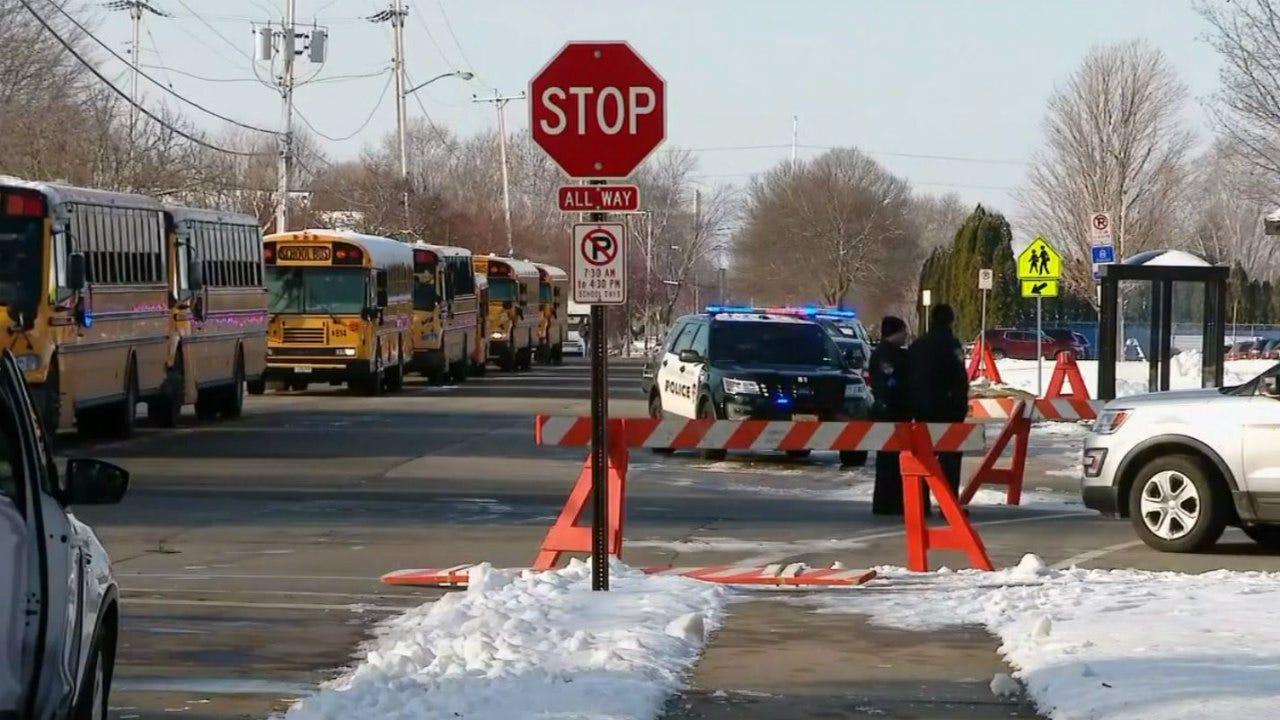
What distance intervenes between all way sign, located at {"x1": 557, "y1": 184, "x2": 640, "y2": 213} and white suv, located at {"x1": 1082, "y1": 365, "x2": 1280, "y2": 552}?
567 cm

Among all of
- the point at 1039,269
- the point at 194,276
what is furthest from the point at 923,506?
the point at 1039,269

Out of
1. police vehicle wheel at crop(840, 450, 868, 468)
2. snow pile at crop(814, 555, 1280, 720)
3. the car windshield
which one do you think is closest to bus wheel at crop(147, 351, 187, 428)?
the car windshield

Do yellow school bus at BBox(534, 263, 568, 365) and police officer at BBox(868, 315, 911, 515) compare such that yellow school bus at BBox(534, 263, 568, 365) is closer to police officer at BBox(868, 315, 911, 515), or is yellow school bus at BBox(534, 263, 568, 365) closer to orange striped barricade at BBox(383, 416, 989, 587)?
police officer at BBox(868, 315, 911, 515)

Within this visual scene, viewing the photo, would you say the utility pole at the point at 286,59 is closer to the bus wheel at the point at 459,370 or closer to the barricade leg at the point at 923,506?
the bus wheel at the point at 459,370

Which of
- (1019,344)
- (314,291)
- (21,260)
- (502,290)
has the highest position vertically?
(21,260)

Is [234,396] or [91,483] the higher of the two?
[91,483]

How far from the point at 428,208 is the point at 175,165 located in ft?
54.7

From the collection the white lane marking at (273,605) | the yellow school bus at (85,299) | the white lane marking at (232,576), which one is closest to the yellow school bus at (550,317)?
the yellow school bus at (85,299)

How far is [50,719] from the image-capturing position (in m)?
6.59

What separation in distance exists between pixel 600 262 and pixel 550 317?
6142 cm

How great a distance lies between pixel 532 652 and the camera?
988cm

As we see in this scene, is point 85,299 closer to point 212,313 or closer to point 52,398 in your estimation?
point 52,398

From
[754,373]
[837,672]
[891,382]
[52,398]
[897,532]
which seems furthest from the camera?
[754,373]

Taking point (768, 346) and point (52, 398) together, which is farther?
point (768, 346)
